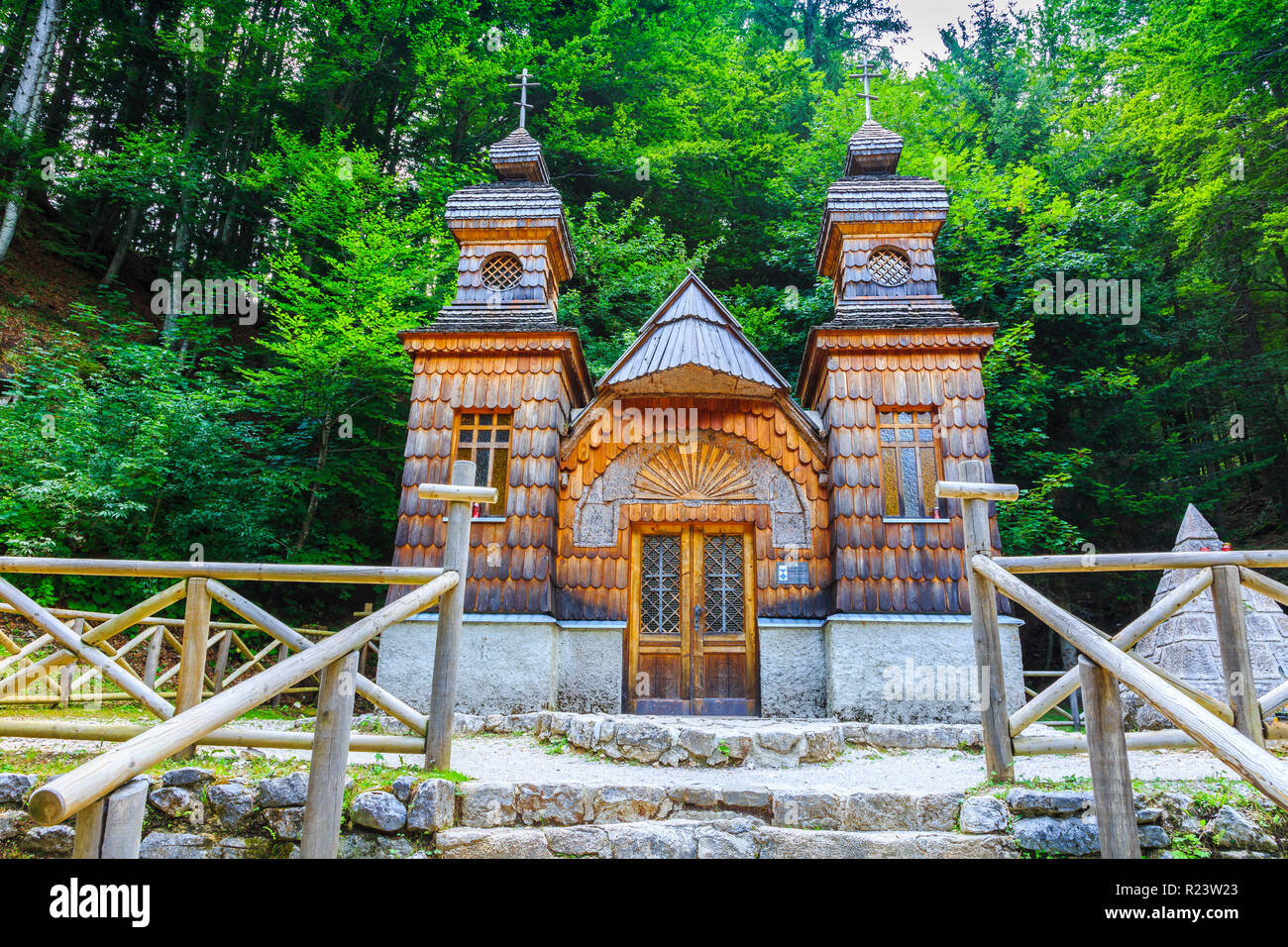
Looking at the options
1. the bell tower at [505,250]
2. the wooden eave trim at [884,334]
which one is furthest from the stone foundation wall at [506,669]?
the wooden eave trim at [884,334]

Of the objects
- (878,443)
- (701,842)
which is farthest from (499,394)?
(701,842)

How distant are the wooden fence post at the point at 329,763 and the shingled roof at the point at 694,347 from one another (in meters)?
5.84

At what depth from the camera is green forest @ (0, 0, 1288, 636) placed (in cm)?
1235

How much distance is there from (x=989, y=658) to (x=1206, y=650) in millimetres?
4249

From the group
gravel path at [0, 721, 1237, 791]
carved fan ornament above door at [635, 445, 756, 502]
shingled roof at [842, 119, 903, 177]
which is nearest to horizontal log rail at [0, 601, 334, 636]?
gravel path at [0, 721, 1237, 791]

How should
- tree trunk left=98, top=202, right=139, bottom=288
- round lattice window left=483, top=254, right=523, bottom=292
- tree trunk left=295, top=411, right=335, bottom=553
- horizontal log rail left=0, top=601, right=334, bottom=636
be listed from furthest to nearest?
tree trunk left=98, top=202, right=139, bottom=288, tree trunk left=295, top=411, right=335, bottom=553, round lattice window left=483, top=254, right=523, bottom=292, horizontal log rail left=0, top=601, right=334, bottom=636

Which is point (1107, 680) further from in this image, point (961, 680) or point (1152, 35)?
point (1152, 35)

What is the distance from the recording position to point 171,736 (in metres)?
2.35

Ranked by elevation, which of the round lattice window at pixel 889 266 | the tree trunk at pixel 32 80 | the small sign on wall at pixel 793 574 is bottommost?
the small sign on wall at pixel 793 574

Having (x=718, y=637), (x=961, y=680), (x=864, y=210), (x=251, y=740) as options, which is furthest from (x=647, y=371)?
(x=251, y=740)

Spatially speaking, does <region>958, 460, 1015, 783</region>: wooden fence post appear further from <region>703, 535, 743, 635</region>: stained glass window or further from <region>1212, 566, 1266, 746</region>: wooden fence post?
<region>703, 535, 743, 635</region>: stained glass window

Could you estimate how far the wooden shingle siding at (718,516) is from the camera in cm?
874

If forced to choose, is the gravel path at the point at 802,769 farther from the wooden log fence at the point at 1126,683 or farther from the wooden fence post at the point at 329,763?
the wooden fence post at the point at 329,763

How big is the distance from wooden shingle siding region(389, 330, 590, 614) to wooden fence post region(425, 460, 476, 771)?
12.8 feet
